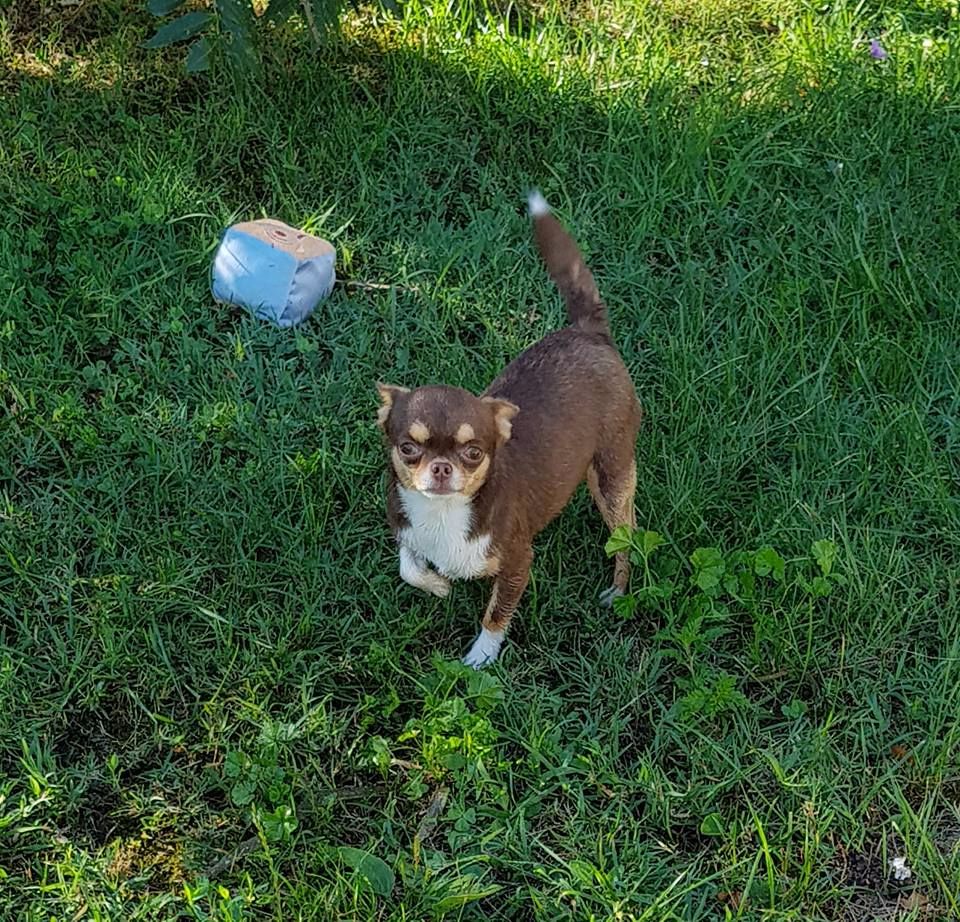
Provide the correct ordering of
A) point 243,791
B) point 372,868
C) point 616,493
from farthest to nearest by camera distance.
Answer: point 616,493
point 243,791
point 372,868

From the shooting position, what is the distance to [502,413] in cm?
297

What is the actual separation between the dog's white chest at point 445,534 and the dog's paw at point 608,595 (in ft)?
1.59

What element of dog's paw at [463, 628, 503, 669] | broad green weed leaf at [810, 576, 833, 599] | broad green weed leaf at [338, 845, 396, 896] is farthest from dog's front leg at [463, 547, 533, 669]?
broad green weed leaf at [810, 576, 833, 599]

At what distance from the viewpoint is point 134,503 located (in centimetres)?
354

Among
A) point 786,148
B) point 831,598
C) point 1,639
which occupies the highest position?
point 786,148

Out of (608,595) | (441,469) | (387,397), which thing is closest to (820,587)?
(608,595)

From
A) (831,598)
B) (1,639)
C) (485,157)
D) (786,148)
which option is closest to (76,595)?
(1,639)

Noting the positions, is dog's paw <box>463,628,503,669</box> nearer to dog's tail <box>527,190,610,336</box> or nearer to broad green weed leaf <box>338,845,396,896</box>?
broad green weed leaf <box>338,845,396,896</box>

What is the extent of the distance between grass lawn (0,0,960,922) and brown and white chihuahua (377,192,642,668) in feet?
0.63

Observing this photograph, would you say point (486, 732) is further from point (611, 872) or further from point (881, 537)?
point (881, 537)

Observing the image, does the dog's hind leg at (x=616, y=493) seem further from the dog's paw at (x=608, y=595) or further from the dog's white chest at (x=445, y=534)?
the dog's white chest at (x=445, y=534)

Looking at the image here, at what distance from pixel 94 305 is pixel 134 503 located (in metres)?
0.88

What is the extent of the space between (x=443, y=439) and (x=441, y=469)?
0.23ft

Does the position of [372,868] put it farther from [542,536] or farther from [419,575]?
[542,536]
